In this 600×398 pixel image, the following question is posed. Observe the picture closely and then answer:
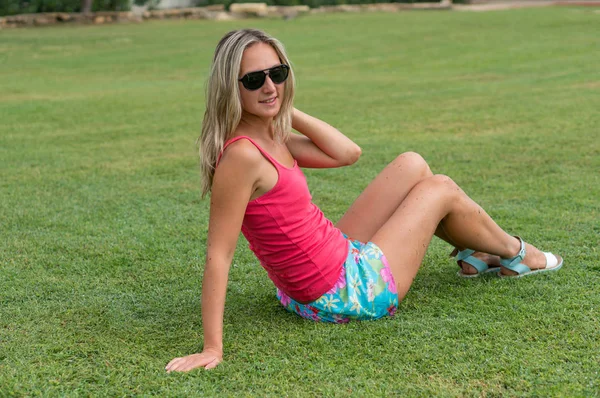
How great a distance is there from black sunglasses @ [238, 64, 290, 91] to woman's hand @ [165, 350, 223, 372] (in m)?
1.10

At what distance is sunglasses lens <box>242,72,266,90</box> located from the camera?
3.33 metres

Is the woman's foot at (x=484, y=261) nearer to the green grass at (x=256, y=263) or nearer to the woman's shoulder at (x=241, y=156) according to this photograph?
the green grass at (x=256, y=263)

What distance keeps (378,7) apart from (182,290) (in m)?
28.8

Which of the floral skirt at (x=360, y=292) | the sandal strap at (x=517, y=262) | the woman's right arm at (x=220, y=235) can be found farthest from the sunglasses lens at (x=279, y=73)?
the sandal strap at (x=517, y=262)

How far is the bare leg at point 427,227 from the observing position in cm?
370

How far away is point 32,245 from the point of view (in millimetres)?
4992

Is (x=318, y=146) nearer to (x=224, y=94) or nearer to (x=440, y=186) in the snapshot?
(x=440, y=186)

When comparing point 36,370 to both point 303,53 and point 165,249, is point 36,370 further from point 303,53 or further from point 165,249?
point 303,53

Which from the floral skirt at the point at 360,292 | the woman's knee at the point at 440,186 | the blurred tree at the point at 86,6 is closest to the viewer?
the floral skirt at the point at 360,292

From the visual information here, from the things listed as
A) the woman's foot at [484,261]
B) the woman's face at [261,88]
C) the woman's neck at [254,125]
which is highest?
the woman's face at [261,88]

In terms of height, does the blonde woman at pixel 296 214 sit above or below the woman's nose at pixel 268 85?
below

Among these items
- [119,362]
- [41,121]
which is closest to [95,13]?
[41,121]

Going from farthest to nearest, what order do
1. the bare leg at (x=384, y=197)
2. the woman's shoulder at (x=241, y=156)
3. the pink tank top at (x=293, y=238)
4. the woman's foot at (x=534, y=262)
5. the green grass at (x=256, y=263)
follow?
the woman's foot at (x=534, y=262) < the bare leg at (x=384, y=197) < the pink tank top at (x=293, y=238) < the woman's shoulder at (x=241, y=156) < the green grass at (x=256, y=263)

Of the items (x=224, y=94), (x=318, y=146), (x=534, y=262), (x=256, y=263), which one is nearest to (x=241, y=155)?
(x=224, y=94)
